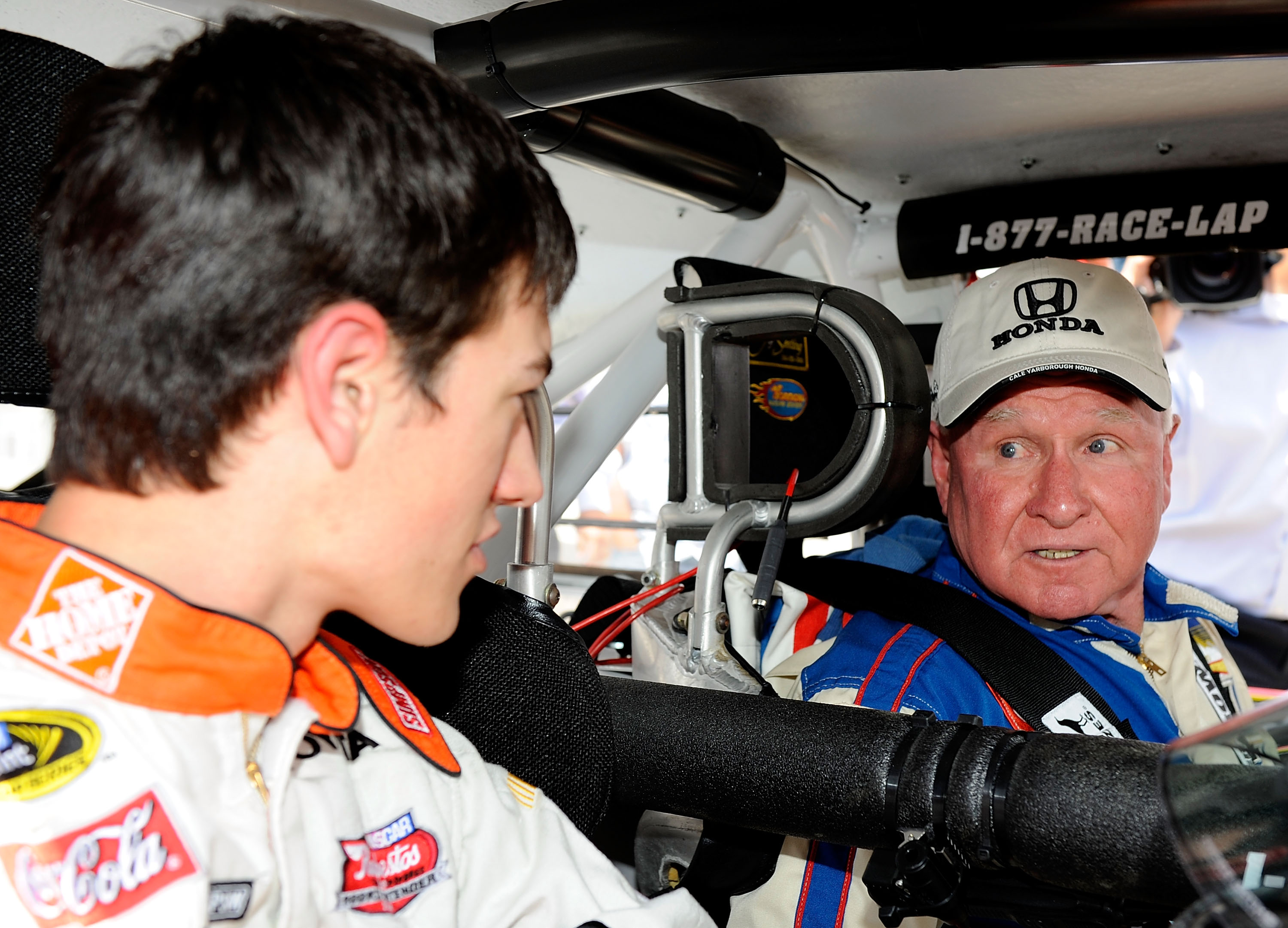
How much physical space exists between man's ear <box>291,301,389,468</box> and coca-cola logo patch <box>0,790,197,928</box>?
0.21 meters

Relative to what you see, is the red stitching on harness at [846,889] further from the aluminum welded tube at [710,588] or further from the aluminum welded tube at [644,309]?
the aluminum welded tube at [644,309]

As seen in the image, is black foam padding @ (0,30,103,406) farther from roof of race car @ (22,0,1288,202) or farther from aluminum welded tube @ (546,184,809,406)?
aluminum welded tube @ (546,184,809,406)

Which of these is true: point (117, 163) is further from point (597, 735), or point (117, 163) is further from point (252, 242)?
point (597, 735)

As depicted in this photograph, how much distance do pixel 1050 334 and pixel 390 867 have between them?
104cm

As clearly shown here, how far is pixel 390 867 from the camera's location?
721 mm

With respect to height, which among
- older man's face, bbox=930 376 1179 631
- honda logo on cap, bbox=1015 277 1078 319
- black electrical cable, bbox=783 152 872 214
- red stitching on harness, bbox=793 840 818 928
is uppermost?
Answer: black electrical cable, bbox=783 152 872 214

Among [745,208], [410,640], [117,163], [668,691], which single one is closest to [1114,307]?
[745,208]

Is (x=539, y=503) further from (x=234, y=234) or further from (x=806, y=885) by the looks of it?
(x=234, y=234)

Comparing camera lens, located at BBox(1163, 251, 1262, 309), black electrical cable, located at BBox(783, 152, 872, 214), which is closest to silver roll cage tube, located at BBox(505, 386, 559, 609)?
black electrical cable, located at BBox(783, 152, 872, 214)

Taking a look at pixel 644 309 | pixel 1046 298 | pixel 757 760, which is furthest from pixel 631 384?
pixel 757 760

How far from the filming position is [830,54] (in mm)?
1092

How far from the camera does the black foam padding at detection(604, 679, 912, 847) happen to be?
32.9 inches

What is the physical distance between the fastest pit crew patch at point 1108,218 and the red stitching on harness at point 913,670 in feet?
2.44

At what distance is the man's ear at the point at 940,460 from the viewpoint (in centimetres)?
154
